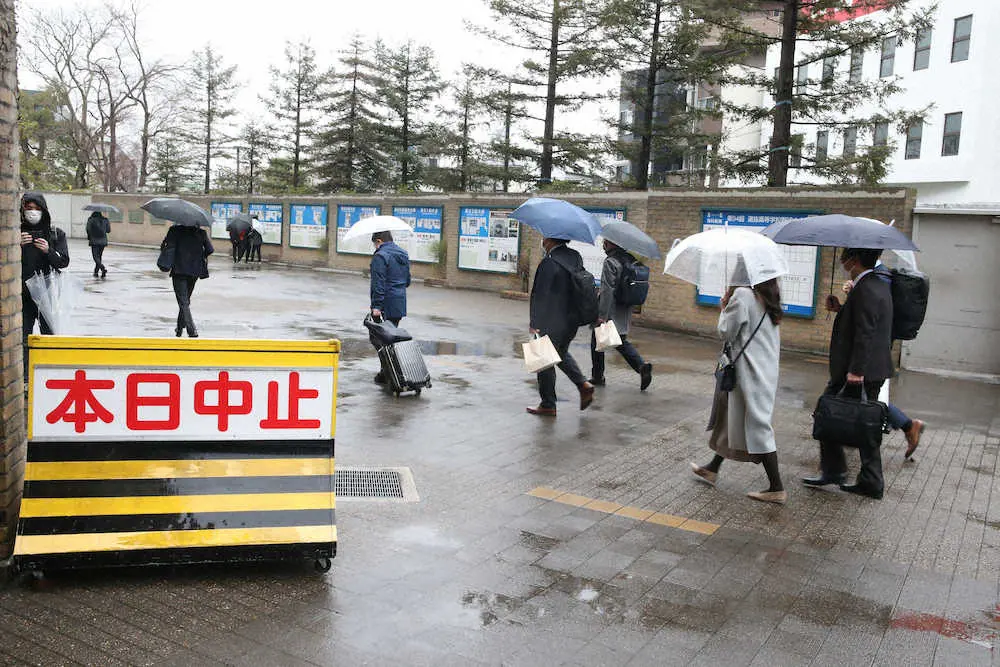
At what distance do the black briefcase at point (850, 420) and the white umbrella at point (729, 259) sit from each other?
3.42 feet

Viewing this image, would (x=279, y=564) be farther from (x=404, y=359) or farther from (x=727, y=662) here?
(x=404, y=359)

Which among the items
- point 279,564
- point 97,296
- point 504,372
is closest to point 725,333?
point 279,564

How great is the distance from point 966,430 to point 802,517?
411 cm

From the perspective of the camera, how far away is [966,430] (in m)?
8.59

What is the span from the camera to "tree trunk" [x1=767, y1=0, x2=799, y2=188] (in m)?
15.8

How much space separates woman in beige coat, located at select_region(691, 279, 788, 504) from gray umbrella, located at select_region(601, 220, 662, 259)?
10.5 feet

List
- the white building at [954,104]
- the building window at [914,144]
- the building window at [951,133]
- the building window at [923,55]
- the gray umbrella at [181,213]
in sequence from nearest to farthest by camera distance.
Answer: the gray umbrella at [181,213]
the white building at [954,104]
the building window at [951,133]
the building window at [923,55]
the building window at [914,144]

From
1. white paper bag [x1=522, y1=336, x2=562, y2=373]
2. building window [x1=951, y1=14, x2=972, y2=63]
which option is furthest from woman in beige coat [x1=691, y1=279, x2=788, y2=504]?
building window [x1=951, y1=14, x2=972, y2=63]

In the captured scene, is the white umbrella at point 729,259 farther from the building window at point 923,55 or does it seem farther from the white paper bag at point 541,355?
the building window at point 923,55

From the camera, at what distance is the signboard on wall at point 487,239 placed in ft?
71.8

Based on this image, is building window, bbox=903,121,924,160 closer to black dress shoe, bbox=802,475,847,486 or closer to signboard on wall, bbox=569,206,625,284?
signboard on wall, bbox=569,206,625,284

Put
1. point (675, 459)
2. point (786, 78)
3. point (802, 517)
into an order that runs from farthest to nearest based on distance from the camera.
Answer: point (786, 78), point (675, 459), point (802, 517)

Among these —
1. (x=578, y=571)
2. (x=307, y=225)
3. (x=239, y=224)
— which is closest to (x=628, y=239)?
Answer: (x=578, y=571)

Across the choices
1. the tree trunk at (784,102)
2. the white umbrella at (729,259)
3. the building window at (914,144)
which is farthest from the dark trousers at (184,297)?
the building window at (914,144)
